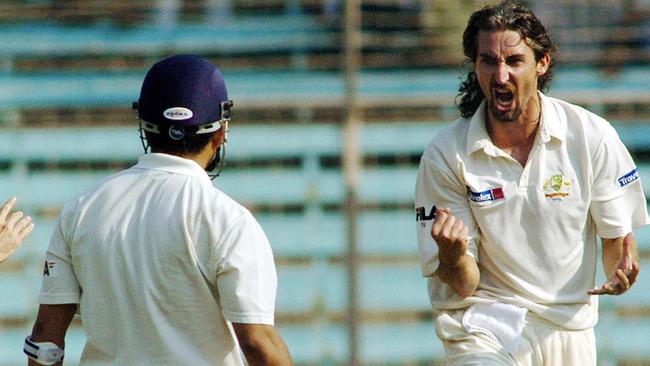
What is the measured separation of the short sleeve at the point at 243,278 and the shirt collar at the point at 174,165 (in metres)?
0.23

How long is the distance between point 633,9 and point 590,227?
4487 millimetres

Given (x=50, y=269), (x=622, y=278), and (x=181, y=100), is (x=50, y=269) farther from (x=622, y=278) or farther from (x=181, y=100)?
(x=622, y=278)

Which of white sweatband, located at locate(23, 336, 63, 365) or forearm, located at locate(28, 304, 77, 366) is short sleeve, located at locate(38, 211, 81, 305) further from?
white sweatband, located at locate(23, 336, 63, 365)

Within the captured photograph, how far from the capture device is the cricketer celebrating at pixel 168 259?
3.88m

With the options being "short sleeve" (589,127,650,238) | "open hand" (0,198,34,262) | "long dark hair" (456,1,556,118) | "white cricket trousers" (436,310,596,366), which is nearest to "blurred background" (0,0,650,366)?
"long dark hair" (456,1,556,118)

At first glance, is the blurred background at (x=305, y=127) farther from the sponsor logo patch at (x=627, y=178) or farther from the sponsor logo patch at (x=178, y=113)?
the sponsor logo patch at (x=178, y=113)

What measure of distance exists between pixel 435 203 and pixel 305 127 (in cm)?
A: 378

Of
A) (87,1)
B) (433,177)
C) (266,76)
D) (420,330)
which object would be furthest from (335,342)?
(433,177)

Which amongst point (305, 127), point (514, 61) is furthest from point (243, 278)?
point (305, 127)

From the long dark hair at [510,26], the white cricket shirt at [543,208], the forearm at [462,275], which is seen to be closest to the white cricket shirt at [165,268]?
the forearm at [462,275]

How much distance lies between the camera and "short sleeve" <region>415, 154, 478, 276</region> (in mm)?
5227

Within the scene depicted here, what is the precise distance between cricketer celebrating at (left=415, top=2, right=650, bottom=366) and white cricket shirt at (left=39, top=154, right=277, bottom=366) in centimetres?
140

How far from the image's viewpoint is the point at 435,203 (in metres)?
5.28

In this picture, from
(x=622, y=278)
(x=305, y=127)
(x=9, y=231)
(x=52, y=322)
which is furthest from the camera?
(x=305, y=127)
